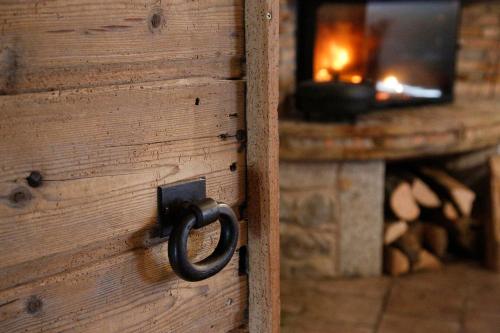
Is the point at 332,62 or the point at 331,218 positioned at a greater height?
→ the point at 332,62

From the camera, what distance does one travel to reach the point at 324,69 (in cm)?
306

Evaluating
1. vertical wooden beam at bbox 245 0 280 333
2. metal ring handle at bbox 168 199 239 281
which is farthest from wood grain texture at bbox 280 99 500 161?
metal ring handle at bbox 168 199 239 281

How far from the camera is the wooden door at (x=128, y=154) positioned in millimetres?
677

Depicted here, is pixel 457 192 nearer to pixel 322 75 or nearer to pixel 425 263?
pixel 425 263

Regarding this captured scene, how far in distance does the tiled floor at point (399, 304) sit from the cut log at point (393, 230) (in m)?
0.17

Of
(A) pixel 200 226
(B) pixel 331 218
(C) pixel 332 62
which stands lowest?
(B) pixel 331 218

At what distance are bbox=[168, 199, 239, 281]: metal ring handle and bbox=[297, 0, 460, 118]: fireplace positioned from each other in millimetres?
2117

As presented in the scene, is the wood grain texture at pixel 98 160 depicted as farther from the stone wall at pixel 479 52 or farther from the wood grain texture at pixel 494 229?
the stone wall at pixel 479 52

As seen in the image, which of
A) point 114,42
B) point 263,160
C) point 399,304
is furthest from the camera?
point 399,304

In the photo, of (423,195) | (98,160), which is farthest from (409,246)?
(98,160)

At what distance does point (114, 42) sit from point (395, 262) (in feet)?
7.40

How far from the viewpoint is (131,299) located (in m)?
0.82

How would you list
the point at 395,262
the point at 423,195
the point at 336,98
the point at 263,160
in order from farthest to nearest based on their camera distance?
the point at 423,195, the point at 395,262, the point at 336,98, the point at 263,160

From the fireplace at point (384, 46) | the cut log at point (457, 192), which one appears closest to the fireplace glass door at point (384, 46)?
the fireplace at point (384, 46)
